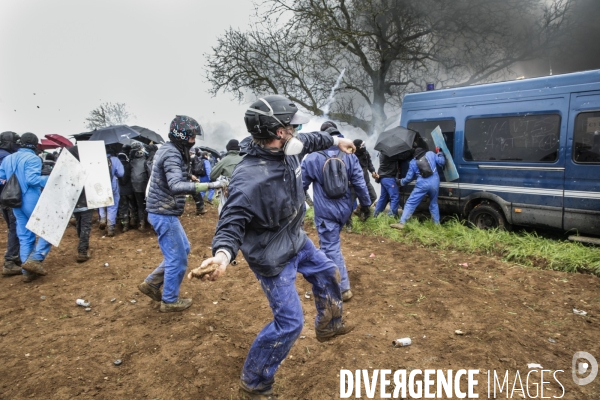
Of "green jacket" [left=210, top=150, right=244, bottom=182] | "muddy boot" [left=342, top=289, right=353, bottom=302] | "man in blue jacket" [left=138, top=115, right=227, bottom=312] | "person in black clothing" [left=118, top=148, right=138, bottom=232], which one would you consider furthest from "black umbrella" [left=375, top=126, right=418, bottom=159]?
"person in black clothing" [left=118, top=148, right=138, bottom=232]

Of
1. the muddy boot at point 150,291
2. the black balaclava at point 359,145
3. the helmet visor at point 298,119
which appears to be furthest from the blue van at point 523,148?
the muddy boot at point 150,291

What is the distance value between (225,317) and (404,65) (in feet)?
37.4

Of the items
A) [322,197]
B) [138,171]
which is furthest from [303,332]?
[138,171]

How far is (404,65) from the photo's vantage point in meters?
12.8

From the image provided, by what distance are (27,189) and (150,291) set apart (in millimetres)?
2580

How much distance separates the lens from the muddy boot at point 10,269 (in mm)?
5413

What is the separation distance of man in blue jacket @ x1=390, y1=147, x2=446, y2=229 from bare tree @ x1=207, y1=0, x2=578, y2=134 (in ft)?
20.0

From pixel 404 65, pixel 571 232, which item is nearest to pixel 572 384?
pixel 571 232

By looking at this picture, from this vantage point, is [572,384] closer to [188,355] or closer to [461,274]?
[461,274]

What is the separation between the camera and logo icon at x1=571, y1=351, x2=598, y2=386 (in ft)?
Answer: 8.79

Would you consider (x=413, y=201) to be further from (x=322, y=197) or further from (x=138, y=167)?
(x=138, y=167)

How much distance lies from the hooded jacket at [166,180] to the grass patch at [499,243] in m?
4.05

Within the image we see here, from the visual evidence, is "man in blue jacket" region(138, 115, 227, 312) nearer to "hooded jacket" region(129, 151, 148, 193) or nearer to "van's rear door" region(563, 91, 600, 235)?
"hooded jacket" region(129, 151, 148, 193)

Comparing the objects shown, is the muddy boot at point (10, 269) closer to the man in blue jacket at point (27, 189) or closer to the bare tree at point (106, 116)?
the man in blue jacket at point (27, 189)
